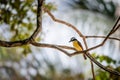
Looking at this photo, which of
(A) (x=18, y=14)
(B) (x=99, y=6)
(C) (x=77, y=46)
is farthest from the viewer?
(B) (x=99, y=6)

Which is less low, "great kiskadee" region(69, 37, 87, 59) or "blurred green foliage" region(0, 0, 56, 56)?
"great kiskadee" region(69, 37, 87, 59)

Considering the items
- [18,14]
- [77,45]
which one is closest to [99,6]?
[18,14]

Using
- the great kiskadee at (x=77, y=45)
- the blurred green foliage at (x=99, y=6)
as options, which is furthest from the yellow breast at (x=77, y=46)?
the blurred green foliage at (x=99, y=6)

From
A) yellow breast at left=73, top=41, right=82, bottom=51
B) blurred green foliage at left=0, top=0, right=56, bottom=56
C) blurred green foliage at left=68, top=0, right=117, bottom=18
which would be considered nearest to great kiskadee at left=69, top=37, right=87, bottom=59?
yellow breast at left=73, top=41, right=82, bottom=51

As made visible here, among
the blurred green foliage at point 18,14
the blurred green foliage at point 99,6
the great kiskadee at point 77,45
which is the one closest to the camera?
the great kiskadee at point 77,45

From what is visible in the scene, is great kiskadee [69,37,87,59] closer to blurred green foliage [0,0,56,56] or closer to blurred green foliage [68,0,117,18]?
blurred green foliage [0,0,56,56]

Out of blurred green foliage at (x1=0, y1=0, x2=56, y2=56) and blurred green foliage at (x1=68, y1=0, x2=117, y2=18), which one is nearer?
blurred green foliage at (x1=0, y1=0, x2=56, y2=56)

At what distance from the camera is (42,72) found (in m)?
4.97

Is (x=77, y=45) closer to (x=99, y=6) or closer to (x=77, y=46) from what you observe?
(x=77, y=46)

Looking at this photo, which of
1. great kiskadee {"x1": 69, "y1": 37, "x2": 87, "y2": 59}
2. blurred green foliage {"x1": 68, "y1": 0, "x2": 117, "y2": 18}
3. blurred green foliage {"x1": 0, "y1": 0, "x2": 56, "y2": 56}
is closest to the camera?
great kiskadee {"x1": 69, "y1": 37, "x2": 87, "y2": 59}

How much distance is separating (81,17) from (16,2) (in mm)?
935

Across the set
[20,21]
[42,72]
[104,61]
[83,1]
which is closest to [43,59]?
[42,72]

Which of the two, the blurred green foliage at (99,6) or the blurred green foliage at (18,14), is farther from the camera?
the blurred green foliage at (99,6)

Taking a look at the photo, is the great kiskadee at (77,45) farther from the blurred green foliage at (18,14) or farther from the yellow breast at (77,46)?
the blurred green foliage at (18,14)
